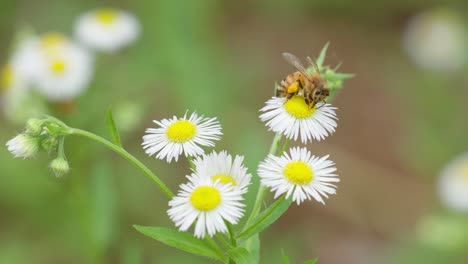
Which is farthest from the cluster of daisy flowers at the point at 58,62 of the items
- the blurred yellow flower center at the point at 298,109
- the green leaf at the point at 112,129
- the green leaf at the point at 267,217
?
the green leaf at the point at 267,217

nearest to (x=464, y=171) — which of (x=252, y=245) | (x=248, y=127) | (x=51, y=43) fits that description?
(x=248, y=127)

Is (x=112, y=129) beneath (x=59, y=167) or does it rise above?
above

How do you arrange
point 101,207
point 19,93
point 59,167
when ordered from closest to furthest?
1. point 59,167
2. point 101,207
3. point 19,93

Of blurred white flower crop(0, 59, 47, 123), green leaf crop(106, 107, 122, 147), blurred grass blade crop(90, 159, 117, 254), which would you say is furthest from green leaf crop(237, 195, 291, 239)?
blurred white flower crop(0, 59, 47, 123)

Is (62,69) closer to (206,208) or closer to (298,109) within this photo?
(298,109)

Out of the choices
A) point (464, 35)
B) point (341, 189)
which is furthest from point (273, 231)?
point (464, 35)

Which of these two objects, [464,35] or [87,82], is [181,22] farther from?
[464,35]

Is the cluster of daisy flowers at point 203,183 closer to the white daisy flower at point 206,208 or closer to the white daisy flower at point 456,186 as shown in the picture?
the white daisy flower at point 206,208
